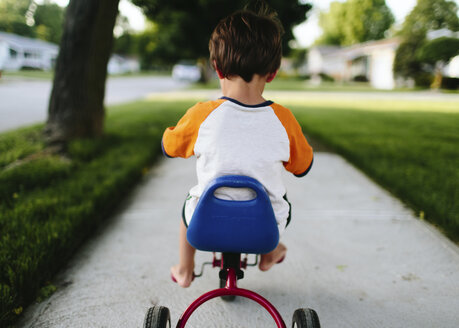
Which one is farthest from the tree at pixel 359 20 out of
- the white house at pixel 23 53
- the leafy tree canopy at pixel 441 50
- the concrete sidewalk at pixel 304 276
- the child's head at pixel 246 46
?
the child's head at pixel 246 46

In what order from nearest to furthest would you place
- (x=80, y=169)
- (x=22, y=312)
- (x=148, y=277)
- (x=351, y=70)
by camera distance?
(x=22, y=312), (x=148, y=277), (x=80, y=169), (x=351, y=70)

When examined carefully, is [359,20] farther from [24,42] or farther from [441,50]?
[24,42]

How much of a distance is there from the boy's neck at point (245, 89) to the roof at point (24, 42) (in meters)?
46.7

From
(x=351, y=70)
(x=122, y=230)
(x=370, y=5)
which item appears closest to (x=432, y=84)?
(x=351, y=70)

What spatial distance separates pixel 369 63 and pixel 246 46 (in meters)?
38.1

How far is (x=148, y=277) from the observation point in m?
2.27

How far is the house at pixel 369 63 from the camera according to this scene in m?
29.5

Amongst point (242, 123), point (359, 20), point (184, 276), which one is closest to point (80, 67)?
point (184, 276)

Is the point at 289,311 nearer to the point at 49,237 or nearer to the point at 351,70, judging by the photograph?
the point at 49,237

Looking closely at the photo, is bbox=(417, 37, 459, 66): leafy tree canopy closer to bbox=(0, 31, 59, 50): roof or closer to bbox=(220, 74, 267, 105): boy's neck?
bbox=(220, 74, 267, 105): boy's neck

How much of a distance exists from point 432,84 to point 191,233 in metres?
25.3

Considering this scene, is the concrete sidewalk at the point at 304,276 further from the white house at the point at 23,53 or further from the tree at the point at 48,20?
the tree at the point at 48,20

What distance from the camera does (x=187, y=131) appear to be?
144cm

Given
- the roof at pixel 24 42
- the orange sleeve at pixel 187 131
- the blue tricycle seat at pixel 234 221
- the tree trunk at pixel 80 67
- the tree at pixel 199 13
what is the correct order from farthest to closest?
the roof at pixel 24 42 < the tree at pixel 199 13 < the tree trunk at pixel 80 67 < the orange sleeve at pixel 187 131 < the blue tricycle seat at pixel 234 221
